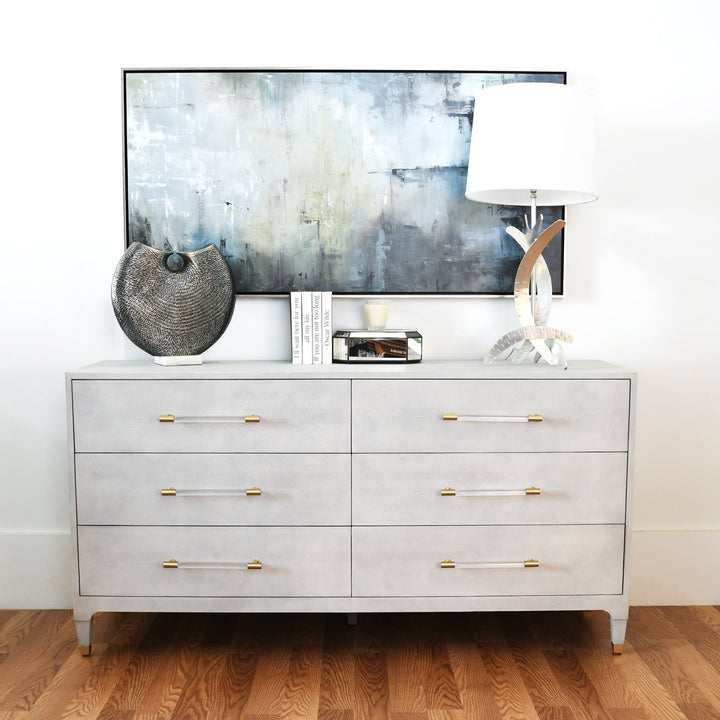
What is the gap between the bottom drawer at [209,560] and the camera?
2.09 m

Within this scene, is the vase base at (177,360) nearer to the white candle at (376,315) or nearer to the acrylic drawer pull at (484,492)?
the white candle at (376,315)

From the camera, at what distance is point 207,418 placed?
2.07 m

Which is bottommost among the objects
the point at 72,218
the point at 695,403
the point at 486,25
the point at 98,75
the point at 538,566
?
the point at 538,566

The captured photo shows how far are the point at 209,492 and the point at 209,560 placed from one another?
0.19m

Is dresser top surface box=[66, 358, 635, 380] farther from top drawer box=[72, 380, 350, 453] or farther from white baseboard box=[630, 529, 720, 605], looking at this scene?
white baseboard box=[630, 529, 720, 605]

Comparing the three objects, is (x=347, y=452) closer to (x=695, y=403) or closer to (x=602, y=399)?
(x=602, y=399)

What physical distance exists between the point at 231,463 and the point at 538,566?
91 cm

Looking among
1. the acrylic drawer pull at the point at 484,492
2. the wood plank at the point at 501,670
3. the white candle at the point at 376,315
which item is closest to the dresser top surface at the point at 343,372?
the white candle at the point at 376,315

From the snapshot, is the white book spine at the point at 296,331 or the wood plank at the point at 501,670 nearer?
the wood plank at the point at 501,670

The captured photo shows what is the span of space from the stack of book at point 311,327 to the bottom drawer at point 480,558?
53 centimetres

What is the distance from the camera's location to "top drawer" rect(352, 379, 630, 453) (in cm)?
207

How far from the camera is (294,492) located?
208cm

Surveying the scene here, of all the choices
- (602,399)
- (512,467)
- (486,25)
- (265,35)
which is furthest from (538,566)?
(265,35)

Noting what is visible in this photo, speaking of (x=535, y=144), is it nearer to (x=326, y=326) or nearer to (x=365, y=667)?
(x=326, y=326)
